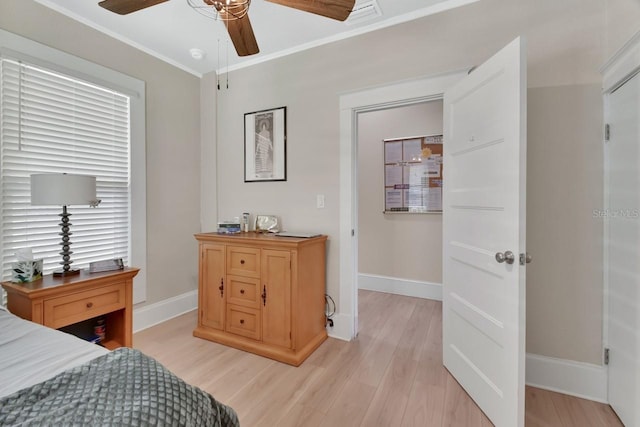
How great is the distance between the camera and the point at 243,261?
2.36 m

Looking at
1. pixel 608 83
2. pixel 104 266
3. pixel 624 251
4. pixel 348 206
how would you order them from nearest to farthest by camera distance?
pixel 624 251
pixel 608 83
pixel 104 266
pixel 348 206

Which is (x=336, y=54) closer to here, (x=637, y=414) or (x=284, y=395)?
(x=284, y=395)

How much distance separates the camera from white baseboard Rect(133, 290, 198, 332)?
107 inches

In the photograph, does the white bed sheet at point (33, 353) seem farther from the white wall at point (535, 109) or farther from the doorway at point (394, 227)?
the doorway at point (394, 227)

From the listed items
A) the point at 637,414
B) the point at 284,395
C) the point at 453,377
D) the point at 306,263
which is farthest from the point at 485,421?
the point at 306,263

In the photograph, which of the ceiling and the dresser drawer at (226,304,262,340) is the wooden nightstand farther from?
the ceiling

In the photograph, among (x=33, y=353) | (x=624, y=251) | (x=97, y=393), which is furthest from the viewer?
(x=624, y=251)

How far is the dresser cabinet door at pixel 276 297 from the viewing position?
7.13 feet

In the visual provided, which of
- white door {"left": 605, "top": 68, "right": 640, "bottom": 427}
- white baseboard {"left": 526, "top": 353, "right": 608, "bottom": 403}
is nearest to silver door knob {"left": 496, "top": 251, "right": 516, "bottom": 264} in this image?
white door {"left": 605, "top": 68, "right": 640, "bottom": 427}

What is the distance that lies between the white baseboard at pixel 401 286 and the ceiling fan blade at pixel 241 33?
2.97 metres

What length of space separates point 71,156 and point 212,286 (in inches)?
59.1

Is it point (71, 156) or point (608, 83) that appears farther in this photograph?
point (71, 156)

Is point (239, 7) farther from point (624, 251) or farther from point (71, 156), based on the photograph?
point (624, 251)

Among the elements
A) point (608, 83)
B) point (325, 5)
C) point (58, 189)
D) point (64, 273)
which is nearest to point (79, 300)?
point (64, 273)
